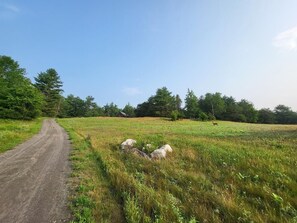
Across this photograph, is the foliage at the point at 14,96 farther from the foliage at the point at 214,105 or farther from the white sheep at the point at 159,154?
the foliage at the point at 214,105

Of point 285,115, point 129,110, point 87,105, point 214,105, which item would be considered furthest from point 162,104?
point 285,115

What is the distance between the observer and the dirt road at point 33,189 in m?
5.02

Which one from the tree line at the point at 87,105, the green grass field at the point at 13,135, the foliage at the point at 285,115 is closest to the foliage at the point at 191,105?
the tree line at the point at 87,105

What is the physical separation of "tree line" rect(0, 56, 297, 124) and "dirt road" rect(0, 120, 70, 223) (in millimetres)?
43723

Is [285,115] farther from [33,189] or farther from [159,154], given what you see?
[33,189]

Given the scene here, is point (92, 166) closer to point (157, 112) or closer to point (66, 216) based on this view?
point (66, 216)

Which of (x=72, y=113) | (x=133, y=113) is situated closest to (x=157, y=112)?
(x=133, y=113)

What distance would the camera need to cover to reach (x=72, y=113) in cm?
10919

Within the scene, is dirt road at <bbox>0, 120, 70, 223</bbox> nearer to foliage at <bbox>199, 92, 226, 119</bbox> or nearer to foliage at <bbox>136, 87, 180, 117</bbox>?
foliage at <bbox>136, 87, 180, 117</bbox>

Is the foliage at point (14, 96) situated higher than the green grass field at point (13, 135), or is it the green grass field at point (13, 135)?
the foliage at point (14, 96)

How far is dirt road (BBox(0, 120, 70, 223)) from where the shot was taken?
502 centimetres

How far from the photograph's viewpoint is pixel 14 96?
4934 cm

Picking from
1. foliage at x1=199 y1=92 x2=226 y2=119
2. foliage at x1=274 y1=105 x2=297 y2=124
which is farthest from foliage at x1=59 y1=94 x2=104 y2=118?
foliage at x1=274 y1=105 x2=297 y2=124

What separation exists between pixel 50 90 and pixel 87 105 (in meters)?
34.4
